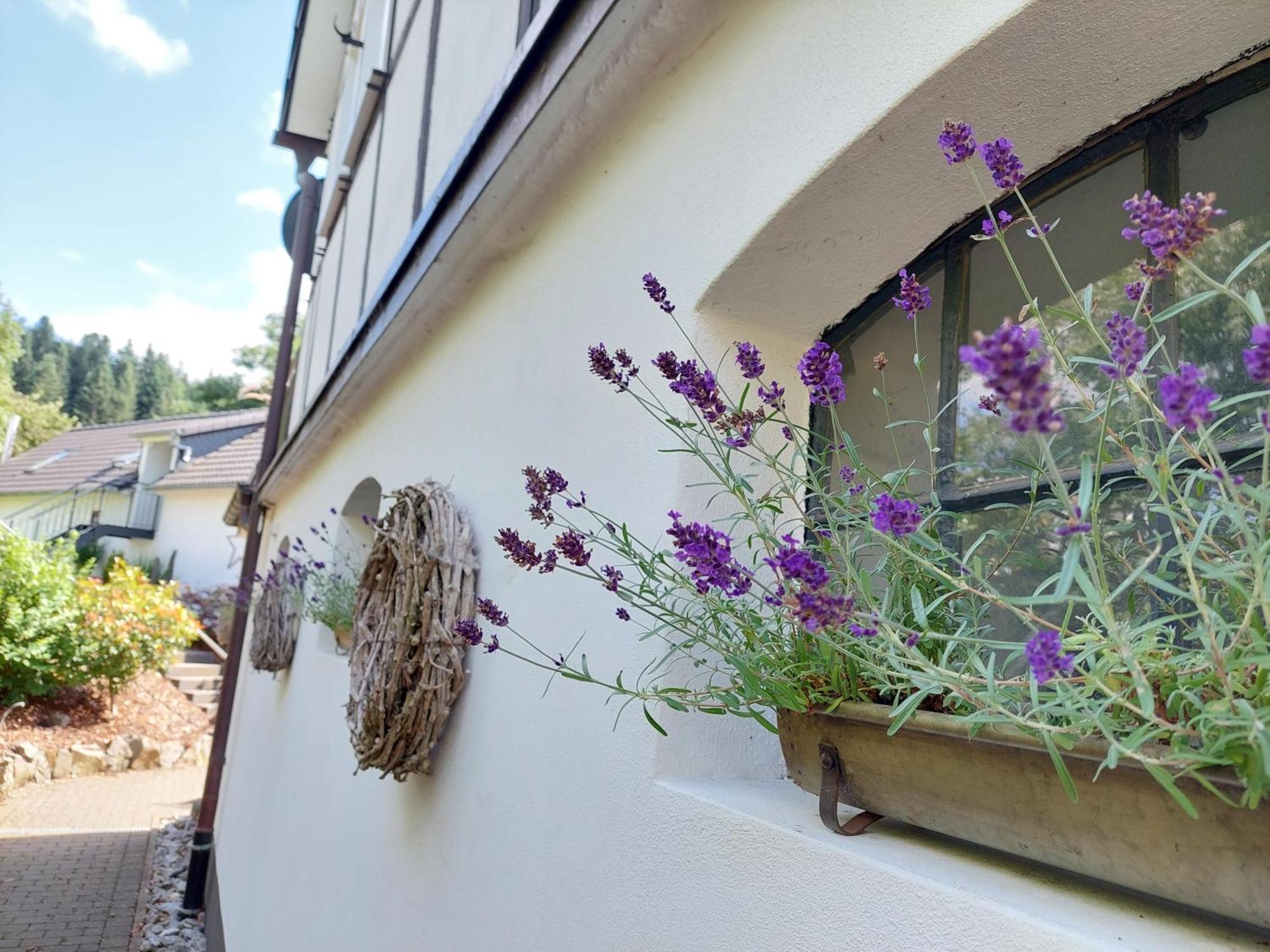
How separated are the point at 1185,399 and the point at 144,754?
12.8 m

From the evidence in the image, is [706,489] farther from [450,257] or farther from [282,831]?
[282,831]

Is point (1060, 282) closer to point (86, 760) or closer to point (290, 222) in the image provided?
point (290, 222)

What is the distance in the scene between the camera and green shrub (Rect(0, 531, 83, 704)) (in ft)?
31.7

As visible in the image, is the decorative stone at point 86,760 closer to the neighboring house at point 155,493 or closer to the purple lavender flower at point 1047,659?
the neighboring house at point 155,493

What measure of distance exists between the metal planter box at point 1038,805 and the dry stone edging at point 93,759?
9.81 metres

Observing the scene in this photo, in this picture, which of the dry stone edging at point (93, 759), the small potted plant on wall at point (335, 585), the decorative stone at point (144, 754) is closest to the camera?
the small potted plant on wall at point (335, 585)

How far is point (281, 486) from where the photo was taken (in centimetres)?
696

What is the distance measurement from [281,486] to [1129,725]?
7.10 meters

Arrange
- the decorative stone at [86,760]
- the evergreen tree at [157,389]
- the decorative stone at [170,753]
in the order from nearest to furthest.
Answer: the decorative stone at [86,760], the decorative stone at [170,753], the evergreen tree at [157,389]

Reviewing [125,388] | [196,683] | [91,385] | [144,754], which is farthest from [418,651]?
[91,385]

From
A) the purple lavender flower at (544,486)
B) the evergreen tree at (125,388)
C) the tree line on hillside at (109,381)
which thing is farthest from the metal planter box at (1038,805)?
the evergreen tree at (125,388)

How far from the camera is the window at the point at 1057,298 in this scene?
0.94 meters

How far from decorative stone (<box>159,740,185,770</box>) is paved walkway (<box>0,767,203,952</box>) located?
174 millimetres

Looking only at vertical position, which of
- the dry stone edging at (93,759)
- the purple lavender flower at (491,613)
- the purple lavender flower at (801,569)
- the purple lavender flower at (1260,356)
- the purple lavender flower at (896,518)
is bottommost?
the dry stone edging at (93,759)
